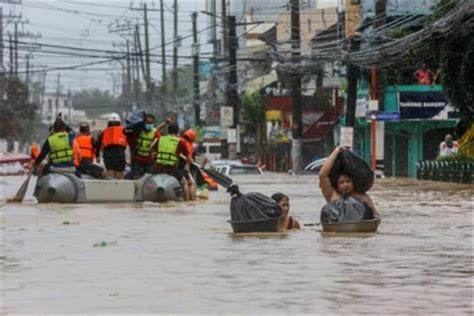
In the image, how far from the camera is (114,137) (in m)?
25.2

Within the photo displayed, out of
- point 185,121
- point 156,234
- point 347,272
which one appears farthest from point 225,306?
point 185,121

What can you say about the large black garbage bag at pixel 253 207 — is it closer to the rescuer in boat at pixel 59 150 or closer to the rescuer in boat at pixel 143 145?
the rescuer in boat at pixel 59 150

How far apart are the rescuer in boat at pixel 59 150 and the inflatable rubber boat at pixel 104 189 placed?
16 centimetres

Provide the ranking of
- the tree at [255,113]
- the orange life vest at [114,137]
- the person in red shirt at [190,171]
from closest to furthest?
the person in red shirt at [190,171]
the orange life vest at [114,137]
the tree at [255,113]

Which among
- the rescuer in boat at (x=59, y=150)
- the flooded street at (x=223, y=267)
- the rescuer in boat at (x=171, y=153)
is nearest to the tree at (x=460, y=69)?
the rescuer in boat at (x=171, y=153)

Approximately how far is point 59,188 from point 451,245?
32.9 ft

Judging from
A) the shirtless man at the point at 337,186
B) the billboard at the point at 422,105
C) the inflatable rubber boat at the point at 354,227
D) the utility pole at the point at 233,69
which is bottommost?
the inflatable rubber boat at the point at 354,227

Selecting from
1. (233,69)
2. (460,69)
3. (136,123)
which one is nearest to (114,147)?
(136,123)

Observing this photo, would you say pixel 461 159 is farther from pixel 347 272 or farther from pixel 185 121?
pixel 185 121

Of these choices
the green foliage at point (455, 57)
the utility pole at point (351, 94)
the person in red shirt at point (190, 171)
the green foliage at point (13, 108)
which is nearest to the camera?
the person in red shirt at point (190, 171)

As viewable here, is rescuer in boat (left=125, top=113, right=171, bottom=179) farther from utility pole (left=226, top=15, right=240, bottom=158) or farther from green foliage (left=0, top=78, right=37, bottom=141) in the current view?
green foliage (left=0, top=78, right=37, bottom=141)

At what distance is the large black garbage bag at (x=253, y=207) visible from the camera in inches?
620

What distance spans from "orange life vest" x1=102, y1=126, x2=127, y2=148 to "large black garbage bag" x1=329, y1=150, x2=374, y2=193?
9.87 meters

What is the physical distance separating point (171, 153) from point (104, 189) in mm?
1486
